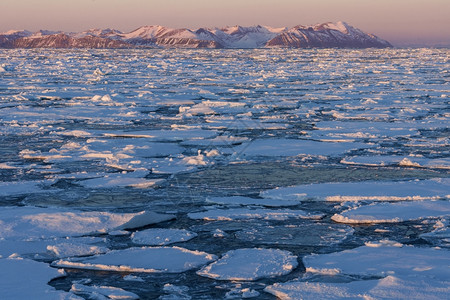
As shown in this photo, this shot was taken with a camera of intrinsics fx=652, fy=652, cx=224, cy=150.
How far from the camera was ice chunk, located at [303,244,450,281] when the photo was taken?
3.68 meters

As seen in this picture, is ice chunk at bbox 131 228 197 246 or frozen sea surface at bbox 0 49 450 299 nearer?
frozen sea surface at bbox 0 49 450 299

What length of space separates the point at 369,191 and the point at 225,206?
133 centimetres

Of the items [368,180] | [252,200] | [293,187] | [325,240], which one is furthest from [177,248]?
[368,180]

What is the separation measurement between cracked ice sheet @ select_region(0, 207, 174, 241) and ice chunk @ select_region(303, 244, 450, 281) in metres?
1.41

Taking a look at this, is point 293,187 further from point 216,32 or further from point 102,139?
point 216,32

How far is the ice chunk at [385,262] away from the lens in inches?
145

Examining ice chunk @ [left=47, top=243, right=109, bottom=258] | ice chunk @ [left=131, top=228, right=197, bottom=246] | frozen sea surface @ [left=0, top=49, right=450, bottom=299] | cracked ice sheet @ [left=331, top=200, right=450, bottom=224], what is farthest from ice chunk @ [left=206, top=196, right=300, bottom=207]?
ice chunk @ [left=47, top=243, right=109, bottom=258]

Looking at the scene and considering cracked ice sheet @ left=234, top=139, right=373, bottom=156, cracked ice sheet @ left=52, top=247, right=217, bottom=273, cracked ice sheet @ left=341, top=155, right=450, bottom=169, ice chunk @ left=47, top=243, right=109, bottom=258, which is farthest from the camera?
cracked ice sheet @ left=234, top=139, right=373, bottom=156

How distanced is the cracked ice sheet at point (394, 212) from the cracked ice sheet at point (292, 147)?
99.9 inches

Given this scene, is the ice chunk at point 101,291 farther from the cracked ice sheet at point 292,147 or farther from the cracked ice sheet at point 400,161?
the cracked ice sheet at point 292,147

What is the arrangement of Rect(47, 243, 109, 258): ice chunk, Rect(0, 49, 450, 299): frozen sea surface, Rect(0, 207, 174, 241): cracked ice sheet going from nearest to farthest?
1. Rect(0, 49, 450, 299): frozen sea surface
2. Rect(47, 243, 109, 258): ice chunk
3. Rect(0, 207, 174, 241): cracked ice sheet

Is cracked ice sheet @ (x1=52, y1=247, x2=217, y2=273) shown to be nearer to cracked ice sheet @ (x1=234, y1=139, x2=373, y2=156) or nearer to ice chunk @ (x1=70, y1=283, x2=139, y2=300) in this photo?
ice chunk @ (x1=70, y1=283, x2=139, y2=300)

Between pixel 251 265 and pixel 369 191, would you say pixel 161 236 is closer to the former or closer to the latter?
pixel 251 265

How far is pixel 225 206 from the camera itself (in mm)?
5336
